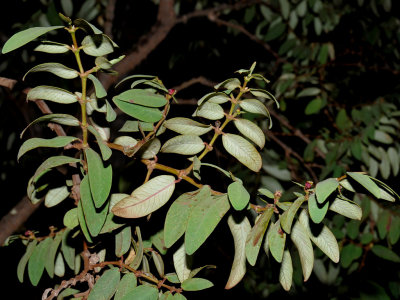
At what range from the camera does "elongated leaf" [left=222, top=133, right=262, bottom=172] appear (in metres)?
0.53

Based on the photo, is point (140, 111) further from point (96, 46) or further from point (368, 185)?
point (368, 185)

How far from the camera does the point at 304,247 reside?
49 centimetres

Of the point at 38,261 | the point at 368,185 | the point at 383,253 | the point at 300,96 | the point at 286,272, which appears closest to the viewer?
the point at 368,185

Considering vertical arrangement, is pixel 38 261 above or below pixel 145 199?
below

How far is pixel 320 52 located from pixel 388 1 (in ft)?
1.58

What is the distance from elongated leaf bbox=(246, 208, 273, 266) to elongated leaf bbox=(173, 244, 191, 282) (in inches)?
4.8

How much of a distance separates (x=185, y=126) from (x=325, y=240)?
0.25 metres

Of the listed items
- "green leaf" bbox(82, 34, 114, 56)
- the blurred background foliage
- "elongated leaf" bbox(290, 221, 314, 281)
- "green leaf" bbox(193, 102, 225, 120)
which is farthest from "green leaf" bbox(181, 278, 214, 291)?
the blurred background foliage

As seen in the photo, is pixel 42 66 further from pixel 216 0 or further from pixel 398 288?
pixel 216 0

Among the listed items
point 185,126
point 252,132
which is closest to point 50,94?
point 185,126

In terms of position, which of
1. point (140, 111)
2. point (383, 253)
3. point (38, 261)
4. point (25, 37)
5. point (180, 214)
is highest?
point (25, 37)

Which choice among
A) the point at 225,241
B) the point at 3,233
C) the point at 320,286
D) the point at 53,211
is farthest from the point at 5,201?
the point at 320,286

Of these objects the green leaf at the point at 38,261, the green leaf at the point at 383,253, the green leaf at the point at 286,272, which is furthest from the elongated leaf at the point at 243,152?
the green leaf at the point at 383,253

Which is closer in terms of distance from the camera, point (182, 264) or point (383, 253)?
point (182, 264)
